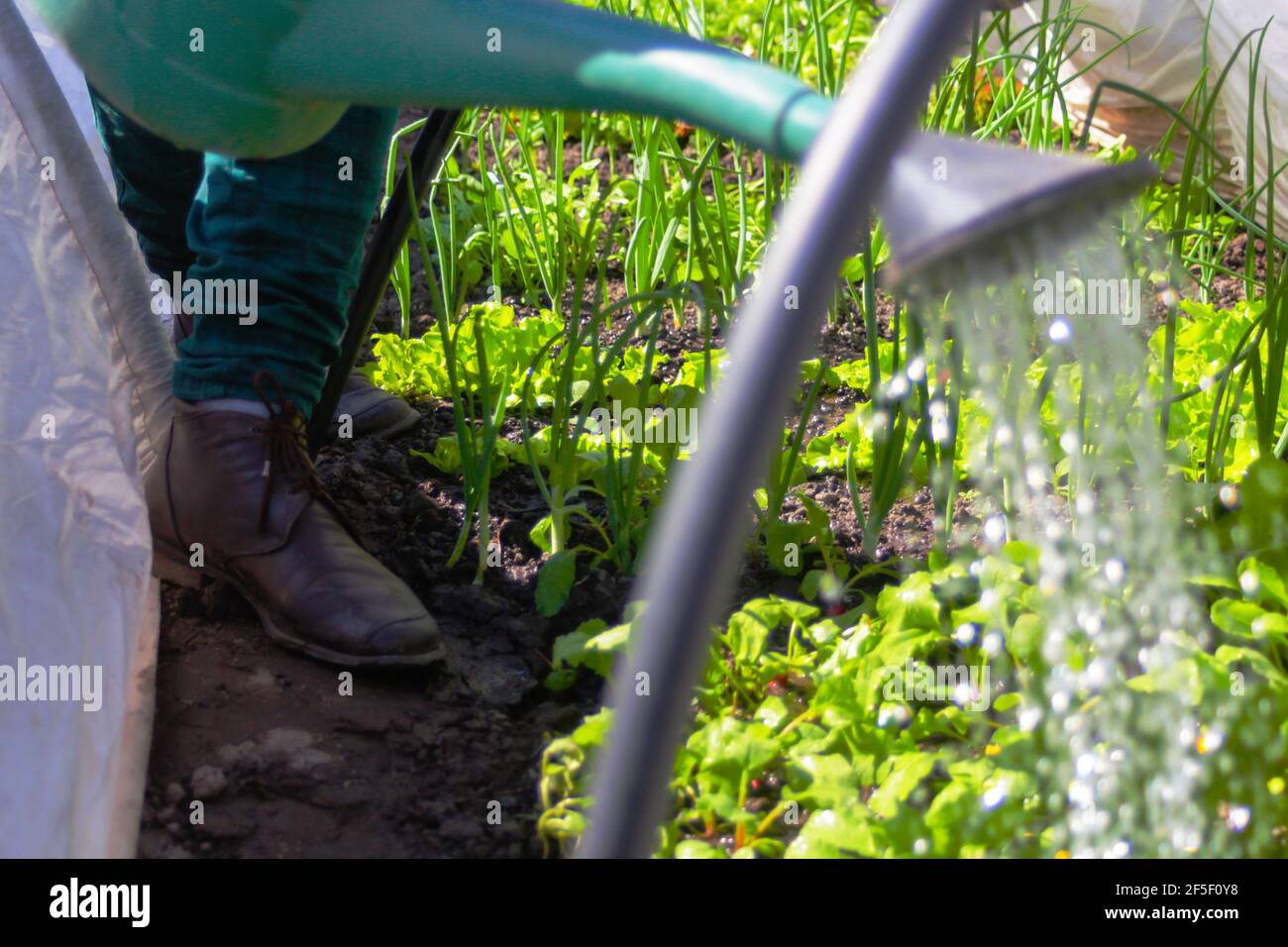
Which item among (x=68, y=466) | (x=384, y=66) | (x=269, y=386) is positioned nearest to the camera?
(x=384, y=66)

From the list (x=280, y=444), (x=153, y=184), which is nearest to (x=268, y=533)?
(x=280, y=444)

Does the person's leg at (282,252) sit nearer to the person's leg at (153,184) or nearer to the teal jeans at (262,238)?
the teal jeans at (262,238)

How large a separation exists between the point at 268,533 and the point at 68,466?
23cm

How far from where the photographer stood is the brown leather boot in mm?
1424

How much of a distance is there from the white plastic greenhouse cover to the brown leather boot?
0.08 metres

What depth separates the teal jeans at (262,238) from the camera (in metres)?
1.38

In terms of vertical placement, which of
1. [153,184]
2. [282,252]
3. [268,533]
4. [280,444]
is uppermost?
[153,184]

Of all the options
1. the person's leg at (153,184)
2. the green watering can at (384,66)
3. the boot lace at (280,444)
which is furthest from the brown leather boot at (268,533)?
the green watering can at (384,66)

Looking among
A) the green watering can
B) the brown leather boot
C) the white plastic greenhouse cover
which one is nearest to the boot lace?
the brown leather boot

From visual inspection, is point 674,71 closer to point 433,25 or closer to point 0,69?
point 433,25

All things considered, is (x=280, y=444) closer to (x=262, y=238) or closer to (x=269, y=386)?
(x=269, y=386)

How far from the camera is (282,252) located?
1.42 meters

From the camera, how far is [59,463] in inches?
54.1

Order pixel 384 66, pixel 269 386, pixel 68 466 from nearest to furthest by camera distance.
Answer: pixel 384 66 < pixel 68 466 < pixel 269 386
